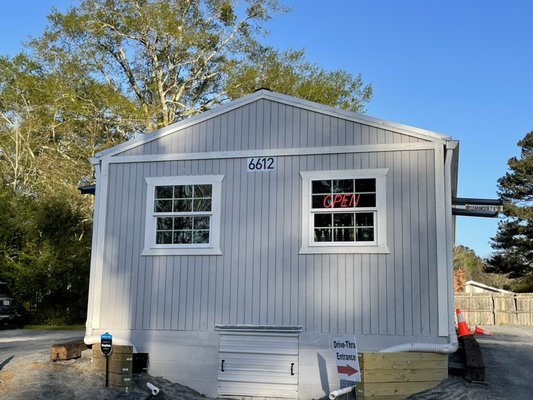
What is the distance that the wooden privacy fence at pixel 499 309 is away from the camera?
77.3 ft

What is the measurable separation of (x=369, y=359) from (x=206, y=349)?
8.94ft

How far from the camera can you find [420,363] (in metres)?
7.87

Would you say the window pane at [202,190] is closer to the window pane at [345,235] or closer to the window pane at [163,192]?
the window pane at [163,192]

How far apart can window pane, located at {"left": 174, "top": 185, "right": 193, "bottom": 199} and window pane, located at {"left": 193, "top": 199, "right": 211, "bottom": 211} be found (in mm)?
163

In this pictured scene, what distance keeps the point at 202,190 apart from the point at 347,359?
374 cm

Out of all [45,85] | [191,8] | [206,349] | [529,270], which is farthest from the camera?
[529,270]

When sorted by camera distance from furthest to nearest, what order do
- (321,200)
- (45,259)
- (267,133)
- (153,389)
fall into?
(45,259) → (267,133) → (321,200) → (153,389)

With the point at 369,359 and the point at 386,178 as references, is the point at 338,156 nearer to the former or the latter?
the point at 386,178

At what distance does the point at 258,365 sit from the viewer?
341 inches

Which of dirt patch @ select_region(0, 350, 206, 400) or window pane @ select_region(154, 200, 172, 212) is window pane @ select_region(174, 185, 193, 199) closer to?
window pane @ select_region(154, 200, 172, 212)

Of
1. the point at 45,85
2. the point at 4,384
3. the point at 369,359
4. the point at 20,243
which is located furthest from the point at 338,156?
the point at 45,85

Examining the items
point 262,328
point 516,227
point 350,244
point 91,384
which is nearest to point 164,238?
point 262,328

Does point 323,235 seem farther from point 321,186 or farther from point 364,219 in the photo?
point 321,186

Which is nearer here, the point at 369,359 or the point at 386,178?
the point at 369,359
